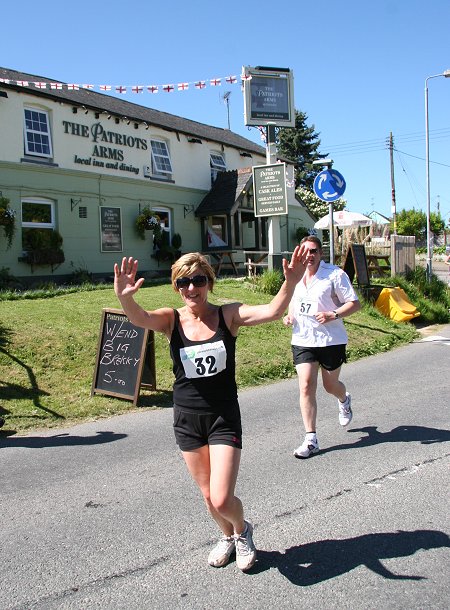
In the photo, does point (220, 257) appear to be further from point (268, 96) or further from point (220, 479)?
point (220, 479)

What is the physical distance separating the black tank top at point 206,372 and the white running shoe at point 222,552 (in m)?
0.79

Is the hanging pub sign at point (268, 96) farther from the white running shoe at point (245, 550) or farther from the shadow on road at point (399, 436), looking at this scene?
the white running shoe at point (245, 550)

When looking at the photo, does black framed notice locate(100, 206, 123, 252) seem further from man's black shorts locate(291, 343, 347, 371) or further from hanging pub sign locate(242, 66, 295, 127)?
man's black shorts locate(291, 343, 347, 371)

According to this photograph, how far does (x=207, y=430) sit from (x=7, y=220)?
582 inches

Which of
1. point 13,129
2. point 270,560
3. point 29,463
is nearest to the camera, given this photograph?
point 270,560

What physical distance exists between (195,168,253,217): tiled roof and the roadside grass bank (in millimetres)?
9759

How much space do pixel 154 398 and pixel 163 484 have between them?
124 inches

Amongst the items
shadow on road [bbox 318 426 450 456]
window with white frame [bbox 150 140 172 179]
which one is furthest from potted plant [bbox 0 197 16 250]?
shadow on road [bbox 318 426 450 456]

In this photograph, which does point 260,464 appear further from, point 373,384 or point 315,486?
point 373,384

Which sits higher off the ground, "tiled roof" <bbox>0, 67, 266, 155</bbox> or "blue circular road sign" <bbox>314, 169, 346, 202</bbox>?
"tiled roof" <bbox>0, 67, 266, 155</bbox>

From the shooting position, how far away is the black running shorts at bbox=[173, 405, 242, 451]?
3.26 meters

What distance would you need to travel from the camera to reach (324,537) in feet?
12.1

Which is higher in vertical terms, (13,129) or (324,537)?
(13,129)

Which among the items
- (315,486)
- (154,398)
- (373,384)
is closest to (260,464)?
(315,486)
